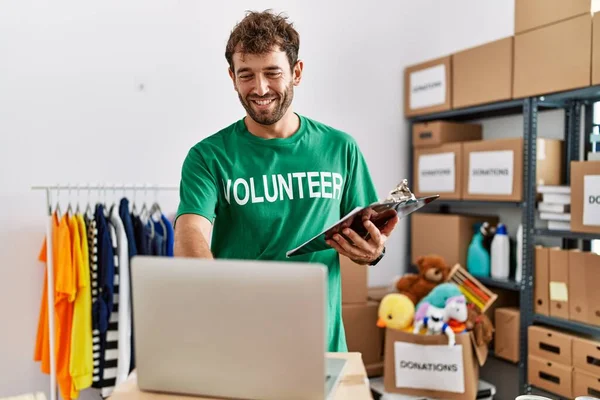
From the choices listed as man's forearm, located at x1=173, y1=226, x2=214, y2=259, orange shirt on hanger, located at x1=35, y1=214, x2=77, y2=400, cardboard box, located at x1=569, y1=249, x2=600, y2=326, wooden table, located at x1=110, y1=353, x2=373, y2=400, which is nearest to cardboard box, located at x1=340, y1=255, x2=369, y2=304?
cardboard box, located at x1=569, y1=249, x2=600, y2=326

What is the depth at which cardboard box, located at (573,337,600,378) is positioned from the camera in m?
2.15

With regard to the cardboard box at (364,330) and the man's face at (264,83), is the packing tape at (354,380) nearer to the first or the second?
the man's face at (264,83)

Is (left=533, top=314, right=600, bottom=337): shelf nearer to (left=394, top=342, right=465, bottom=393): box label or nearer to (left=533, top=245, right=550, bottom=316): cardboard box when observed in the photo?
(left=533, top=245, right=550, bottom=316): cardboard box

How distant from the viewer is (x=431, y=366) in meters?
2.48

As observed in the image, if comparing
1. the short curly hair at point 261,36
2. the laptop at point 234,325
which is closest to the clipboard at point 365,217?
the laptop at point 234,325

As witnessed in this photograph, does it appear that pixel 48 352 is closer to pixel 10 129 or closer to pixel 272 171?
pixel 10 129

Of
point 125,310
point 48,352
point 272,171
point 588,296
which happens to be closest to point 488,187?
point 588,296

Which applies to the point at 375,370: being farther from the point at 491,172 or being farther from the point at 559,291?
the point at 491,172

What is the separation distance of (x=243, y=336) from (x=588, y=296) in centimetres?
200

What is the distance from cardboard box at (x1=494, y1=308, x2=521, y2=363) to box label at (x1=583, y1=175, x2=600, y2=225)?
646 mm

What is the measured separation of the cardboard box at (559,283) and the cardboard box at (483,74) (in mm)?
827

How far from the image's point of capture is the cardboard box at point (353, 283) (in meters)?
2.84

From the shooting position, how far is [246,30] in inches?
51.8

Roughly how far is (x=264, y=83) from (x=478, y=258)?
195cm
